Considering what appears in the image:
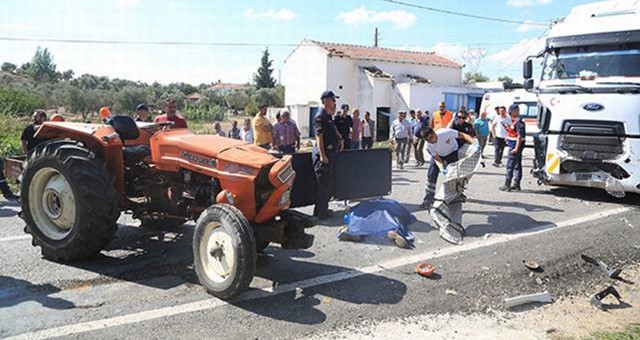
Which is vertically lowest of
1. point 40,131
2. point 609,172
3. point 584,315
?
point 584,315

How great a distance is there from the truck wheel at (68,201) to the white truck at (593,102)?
7943 mm

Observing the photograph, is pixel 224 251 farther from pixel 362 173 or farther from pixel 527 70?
pixel 527 70

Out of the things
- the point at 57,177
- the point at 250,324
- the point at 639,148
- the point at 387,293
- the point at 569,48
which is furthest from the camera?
the point at 569,48

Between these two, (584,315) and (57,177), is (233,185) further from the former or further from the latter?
(584,315)

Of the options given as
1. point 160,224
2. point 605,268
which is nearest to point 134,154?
point 160,224

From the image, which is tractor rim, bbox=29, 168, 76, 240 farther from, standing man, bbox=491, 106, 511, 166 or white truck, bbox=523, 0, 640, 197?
standing man, bbox=491, 106, 511, 166

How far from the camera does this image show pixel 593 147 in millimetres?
9008

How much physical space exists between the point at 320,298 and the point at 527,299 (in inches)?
74.9

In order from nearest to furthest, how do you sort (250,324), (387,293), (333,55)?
(250,324), (387,293), (333,55)

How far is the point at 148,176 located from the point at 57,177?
991mm

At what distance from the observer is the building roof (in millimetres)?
33125

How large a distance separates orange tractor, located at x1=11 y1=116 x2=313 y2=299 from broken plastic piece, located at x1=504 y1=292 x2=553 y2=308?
1.95 meters

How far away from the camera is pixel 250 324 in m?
4.03

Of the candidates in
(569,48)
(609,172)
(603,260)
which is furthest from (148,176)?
(569,48)
